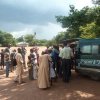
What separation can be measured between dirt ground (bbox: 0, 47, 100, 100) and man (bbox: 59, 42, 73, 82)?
0.40 m

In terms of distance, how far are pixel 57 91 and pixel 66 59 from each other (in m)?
1.90

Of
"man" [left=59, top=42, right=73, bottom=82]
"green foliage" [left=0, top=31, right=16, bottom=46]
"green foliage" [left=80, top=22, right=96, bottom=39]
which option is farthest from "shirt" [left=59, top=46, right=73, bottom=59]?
"green foliage" [left=0, top=31, right=16, bottom=46]

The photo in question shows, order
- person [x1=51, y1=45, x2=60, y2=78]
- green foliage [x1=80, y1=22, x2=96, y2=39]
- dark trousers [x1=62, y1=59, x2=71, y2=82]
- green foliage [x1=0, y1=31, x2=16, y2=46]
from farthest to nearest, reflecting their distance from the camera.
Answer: green foliage [x1=0, y1=31, x2=16, y2=46]
green foliage [x1=80, y1=22, x2=96, y2=39]
person [x1=51, y1=45, x2=60, y2=78]
dark trousers [x1=62, y1=59, x2=71, y2=82]

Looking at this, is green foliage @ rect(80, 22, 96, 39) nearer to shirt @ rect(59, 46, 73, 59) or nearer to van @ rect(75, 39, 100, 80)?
van @ rect(75, 39, 100, 80)

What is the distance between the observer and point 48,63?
1348cm

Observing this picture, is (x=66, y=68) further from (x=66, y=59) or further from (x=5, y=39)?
(x=5, y=39)

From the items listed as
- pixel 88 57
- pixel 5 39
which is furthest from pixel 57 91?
pixel 5 39

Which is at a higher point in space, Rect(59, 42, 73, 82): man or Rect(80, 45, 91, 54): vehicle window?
Rect(80, 45, 91, 54): vehicle window

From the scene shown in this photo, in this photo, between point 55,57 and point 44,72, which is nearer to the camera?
point 44,72

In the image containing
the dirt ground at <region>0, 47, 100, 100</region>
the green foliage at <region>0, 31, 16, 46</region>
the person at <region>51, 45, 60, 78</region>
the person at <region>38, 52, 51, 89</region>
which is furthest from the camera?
the green foliage at <region>0, 31, 16, 46</region>

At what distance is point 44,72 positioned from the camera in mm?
13469

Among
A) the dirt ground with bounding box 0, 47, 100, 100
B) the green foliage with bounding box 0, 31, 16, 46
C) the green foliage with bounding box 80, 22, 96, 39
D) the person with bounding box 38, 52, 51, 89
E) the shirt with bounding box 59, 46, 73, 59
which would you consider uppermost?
the green foliage with bounding box 0, 31, 16, 46

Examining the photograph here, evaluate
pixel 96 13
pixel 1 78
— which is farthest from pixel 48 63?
pixel 96 13

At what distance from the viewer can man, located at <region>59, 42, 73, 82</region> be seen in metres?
14.1
